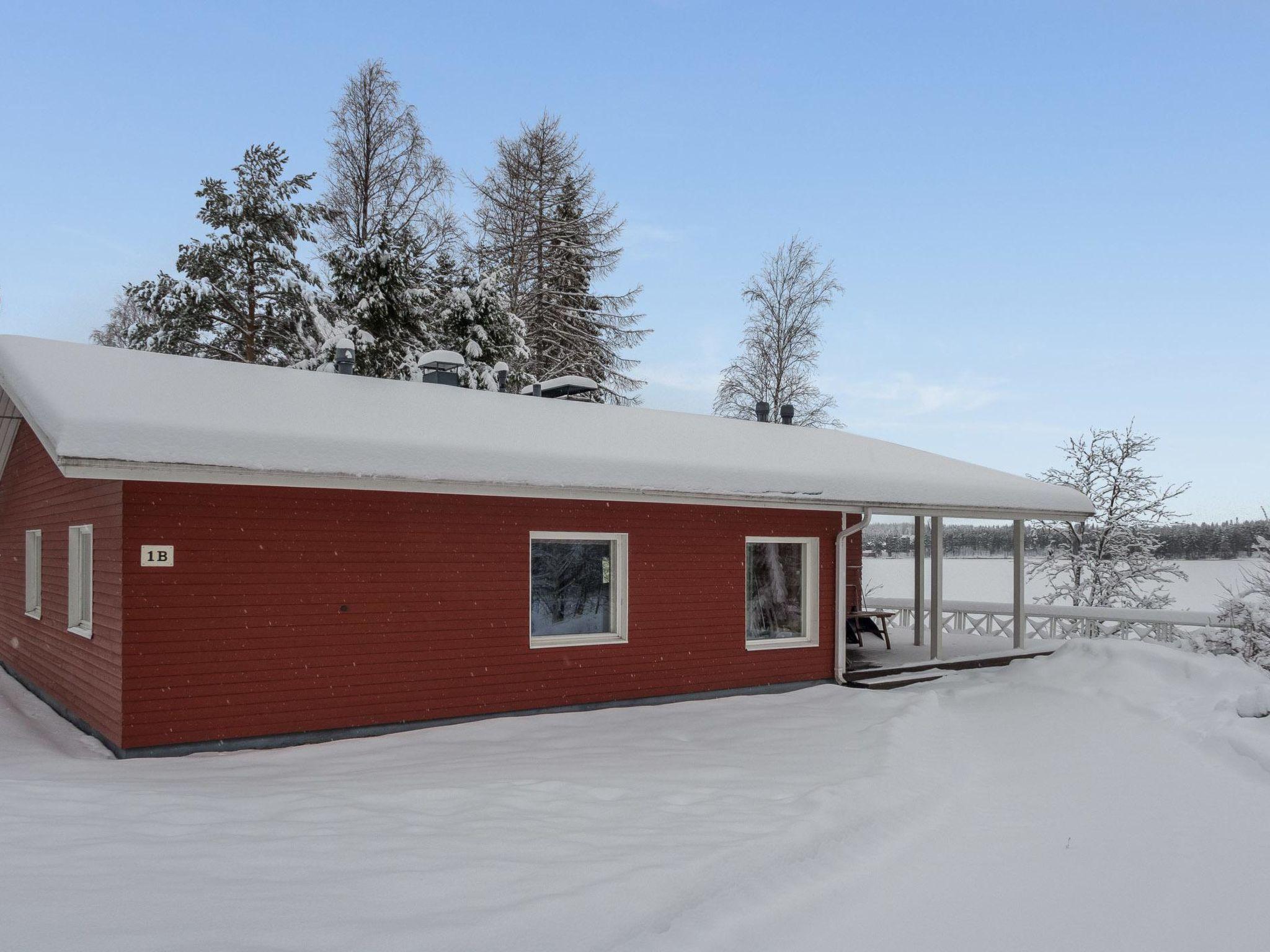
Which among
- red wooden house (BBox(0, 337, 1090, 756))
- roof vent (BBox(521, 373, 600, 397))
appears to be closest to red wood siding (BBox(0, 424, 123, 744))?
red wooden house (BBox(0, 337, 1090, 756))

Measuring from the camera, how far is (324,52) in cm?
2056

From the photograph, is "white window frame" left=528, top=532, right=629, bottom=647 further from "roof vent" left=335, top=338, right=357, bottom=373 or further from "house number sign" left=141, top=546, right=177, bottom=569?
"roof vent" left=335, top=338, right=357, bottom=373

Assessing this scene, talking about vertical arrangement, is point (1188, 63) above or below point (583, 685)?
above

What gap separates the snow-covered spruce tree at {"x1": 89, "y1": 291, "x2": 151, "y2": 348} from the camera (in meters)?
27.1

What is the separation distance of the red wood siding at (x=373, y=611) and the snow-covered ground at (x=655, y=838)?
17.8 inches

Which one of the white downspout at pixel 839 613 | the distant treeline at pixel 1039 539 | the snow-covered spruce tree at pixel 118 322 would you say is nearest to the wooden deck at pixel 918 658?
the white downspout at pixel 839 613

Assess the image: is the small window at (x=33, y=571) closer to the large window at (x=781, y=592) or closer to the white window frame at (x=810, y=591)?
the large window at (x=781, y=592)

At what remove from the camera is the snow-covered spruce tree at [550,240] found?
23938 mm

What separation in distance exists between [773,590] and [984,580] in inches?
582

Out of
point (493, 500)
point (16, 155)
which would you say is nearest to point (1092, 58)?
point (493, 500)

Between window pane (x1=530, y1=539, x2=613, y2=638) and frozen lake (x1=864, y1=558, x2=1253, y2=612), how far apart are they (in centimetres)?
886

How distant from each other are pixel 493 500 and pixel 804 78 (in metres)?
12.4

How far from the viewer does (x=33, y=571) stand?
1002cm

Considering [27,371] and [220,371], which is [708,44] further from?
[27,371]
